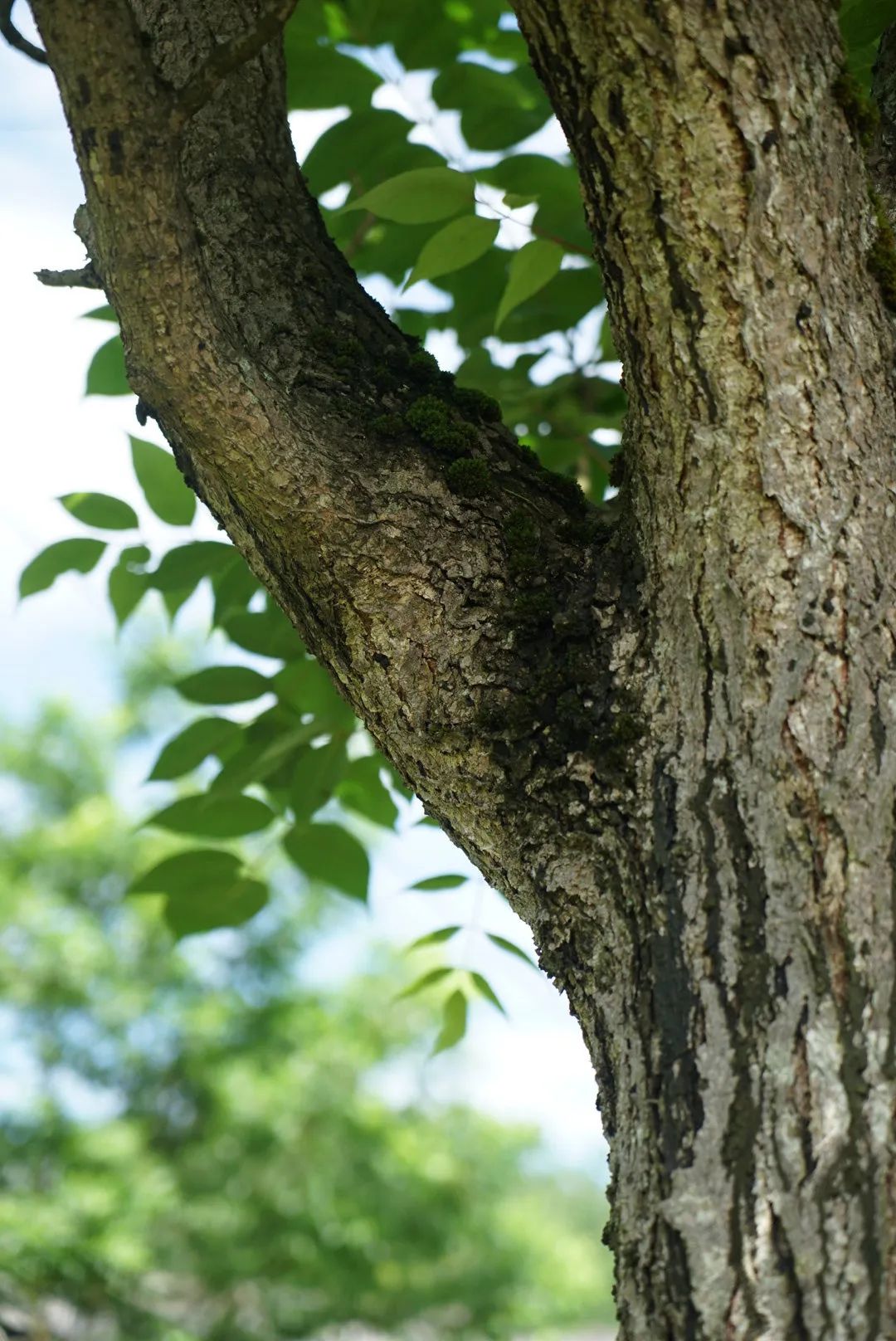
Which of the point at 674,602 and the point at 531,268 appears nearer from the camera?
the point at 674,602

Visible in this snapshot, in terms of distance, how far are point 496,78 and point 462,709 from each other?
1589mm

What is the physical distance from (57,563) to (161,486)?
24 cm

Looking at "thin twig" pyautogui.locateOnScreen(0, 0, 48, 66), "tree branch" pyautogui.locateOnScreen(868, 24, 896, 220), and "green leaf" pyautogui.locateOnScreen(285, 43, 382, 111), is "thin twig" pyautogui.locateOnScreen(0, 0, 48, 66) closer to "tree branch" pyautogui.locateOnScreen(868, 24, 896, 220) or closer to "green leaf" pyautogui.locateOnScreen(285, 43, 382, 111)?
"green leaf" pyautogui.locateOnScreen(285, 43, 382, 111)

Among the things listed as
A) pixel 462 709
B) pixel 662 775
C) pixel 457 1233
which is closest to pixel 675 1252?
pixel 662 775

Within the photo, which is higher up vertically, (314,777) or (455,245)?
(455,245)

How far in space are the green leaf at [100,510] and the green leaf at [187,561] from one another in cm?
12

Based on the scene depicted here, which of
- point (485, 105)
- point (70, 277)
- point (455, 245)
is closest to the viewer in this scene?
point (70, 277)

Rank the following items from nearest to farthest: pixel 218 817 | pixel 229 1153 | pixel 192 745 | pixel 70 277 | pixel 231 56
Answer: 1. pixel 231 56
2. pixel 70 277
3. pixel 218 817
4. pixel 192 745
5. pixel 229 1153

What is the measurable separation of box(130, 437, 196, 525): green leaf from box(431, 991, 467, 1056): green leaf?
106 cm

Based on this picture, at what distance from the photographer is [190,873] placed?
2.10 m

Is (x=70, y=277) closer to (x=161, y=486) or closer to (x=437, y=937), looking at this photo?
(x=161, y=486)

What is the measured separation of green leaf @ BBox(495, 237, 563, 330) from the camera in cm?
171

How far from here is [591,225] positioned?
1.27 meters

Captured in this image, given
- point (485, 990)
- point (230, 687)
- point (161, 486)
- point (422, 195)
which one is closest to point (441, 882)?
point (485, 990)
